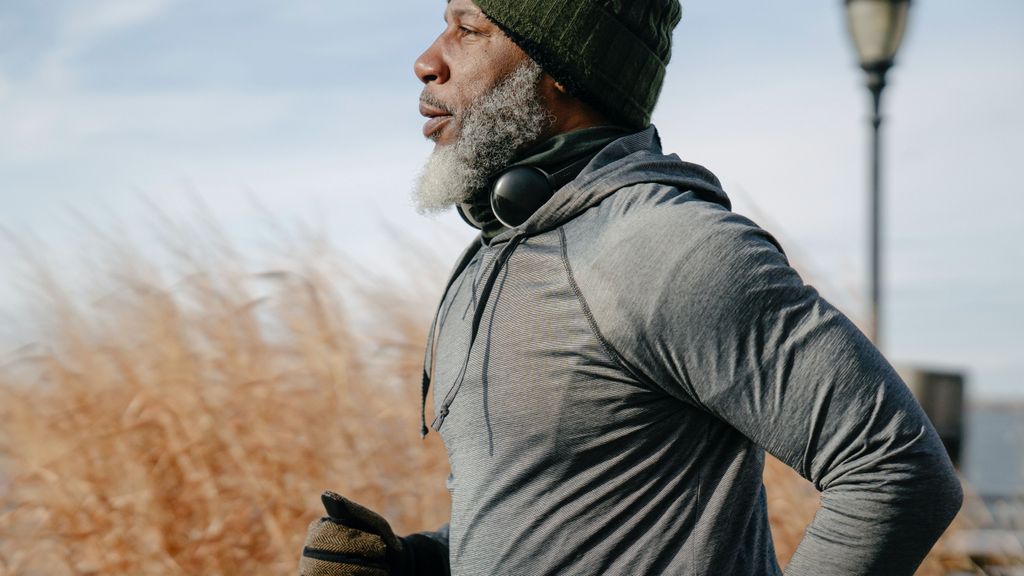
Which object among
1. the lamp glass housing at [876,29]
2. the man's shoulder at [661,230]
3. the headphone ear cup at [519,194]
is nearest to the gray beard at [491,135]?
the headphone ear cup at [519,194]

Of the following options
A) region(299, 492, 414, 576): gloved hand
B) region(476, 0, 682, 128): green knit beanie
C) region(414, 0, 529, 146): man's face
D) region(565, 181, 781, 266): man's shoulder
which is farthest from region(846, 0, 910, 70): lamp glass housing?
region(299, 492, 414, 576): gloved hand

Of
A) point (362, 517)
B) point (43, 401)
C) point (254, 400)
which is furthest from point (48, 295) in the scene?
point (362, 517)

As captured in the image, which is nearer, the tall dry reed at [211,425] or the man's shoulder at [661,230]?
the man's shoulder at [661,230]

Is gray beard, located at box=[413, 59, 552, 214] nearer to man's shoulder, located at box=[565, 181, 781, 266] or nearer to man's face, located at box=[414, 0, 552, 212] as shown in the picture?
man's face, located at box=[414, 0, 552, 212]

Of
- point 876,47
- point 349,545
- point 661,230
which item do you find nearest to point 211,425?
point 349,545

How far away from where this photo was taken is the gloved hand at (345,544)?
1.89m

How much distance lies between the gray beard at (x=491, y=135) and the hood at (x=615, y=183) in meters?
0.17

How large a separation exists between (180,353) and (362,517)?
197 centimetres

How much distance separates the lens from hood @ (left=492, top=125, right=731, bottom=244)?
64.6 inches

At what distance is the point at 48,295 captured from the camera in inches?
163

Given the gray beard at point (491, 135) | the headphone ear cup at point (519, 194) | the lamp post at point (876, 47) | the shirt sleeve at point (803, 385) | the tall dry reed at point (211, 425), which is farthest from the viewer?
the lamp post at point (876, 47)

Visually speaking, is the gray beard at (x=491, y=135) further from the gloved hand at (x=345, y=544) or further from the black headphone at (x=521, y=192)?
the gloved hand at (x=345, y=544)

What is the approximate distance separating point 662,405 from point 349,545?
67cm

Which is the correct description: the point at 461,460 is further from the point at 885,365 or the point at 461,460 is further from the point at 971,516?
the point at 971,516
